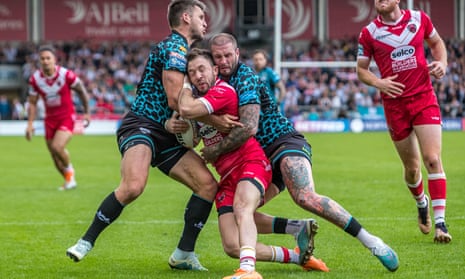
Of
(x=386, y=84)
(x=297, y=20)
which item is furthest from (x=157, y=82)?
(x=297, y=20)

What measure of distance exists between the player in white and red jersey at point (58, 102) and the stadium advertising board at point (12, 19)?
98.8ft

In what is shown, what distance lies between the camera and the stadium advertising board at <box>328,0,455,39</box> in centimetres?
4409

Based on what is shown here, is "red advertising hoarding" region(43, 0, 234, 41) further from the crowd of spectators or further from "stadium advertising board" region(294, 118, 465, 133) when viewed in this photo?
"stadium advertising board" region(294, 118, 465, 133)

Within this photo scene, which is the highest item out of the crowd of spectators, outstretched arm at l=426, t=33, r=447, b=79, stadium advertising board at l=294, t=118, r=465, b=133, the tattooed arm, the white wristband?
outstretched arm at l=426, t=33, r=447, b=79

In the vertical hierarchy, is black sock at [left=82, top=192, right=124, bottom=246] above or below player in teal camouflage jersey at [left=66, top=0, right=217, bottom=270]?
below

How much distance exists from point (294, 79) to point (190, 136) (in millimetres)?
32299

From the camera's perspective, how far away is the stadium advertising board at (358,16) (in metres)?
44.1

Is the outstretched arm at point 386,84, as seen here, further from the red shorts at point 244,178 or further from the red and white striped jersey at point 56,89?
the red and white striped jersey at point 56,89

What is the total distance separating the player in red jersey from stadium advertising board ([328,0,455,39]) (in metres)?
37.1

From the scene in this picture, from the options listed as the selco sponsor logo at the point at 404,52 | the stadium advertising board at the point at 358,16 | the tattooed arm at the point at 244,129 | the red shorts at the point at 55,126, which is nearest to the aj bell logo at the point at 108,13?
the stadium advertising board at the point at 358,16

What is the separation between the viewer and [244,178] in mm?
7055

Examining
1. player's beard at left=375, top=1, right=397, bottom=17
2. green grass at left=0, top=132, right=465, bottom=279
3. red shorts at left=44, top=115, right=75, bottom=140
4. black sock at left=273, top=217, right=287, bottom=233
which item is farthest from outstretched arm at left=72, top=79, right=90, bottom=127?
black sock at left=273, top=217, right=287, bottom=233

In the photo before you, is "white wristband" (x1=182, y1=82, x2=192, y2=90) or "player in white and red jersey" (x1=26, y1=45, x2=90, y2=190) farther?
"player in white and red jersey" (x1=26, y1=45, x2=90, y2=190)

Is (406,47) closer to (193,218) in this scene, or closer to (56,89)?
(193,218)
